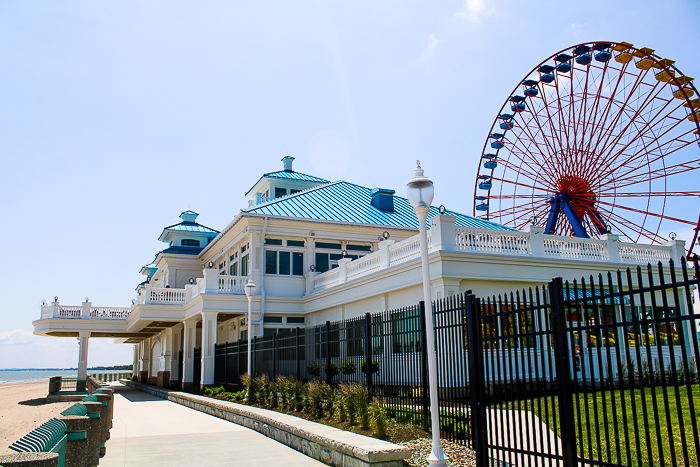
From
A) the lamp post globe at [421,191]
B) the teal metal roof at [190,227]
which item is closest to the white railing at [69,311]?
the teal metal roof at [190,227]

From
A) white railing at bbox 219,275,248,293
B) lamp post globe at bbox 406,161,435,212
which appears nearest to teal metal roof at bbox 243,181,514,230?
white railing at bbox 219,275,248,293

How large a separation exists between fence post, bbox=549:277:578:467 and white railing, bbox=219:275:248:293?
21.9 metres

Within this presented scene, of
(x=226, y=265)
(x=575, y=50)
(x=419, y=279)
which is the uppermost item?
(x=575, y=50)

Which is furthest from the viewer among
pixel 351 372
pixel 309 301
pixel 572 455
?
pixel 309 301

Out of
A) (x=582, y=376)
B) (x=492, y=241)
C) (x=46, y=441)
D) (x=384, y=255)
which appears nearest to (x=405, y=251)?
(x=384, y=255)

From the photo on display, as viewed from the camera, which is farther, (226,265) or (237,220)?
(226,265)

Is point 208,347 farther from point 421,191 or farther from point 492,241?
point 421,191

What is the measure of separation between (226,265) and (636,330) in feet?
98.5

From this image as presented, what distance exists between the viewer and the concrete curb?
769cm

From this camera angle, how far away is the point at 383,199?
107 ft

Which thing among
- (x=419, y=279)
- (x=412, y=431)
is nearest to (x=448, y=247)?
(x=419, y=279)

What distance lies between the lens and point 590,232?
104ft

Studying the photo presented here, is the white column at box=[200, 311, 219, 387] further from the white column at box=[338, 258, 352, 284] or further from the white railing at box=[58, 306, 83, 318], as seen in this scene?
the white railing at box=[58, 306, 83, 318]

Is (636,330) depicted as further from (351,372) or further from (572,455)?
(351,372)
